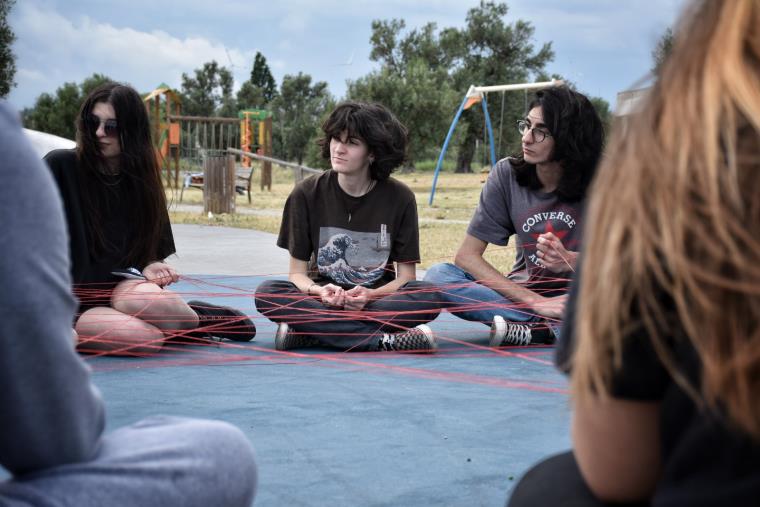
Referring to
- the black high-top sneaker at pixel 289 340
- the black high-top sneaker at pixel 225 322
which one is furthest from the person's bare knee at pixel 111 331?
the black high-top sneaker at pixel 289 340

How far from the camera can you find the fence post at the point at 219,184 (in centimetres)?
1118

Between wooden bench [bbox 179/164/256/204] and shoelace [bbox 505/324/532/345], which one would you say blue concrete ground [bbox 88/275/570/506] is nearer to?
shoelace [bbox 505/324/532/345]

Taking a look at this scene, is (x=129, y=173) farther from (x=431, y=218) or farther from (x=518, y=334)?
(x=431, y=218)

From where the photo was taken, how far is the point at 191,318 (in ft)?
12.2

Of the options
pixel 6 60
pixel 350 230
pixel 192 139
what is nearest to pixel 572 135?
pixel 350 230

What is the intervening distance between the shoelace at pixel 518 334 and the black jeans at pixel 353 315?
1.04 feet

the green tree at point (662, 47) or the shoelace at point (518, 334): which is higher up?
the green tree at point (662, 47)

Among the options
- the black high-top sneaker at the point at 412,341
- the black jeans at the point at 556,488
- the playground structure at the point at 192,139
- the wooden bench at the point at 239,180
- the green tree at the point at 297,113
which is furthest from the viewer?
the green tree at the point at 297,113

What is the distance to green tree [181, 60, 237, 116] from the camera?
32594 millimetres

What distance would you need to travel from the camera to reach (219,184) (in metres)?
11.3

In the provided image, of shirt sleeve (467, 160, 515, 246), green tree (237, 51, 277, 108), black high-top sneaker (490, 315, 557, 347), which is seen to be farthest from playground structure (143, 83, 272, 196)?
black high-top sneaker (490, 315, 557, 347)

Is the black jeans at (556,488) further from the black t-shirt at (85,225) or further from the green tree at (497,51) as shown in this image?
the green tree at (497,51)

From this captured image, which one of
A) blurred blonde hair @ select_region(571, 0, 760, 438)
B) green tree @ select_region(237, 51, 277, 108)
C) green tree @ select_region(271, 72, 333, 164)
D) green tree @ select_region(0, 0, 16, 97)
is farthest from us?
green tree @ select_region(237, 51, 277, 108)

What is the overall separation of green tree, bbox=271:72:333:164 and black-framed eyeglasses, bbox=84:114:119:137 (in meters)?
27.1
